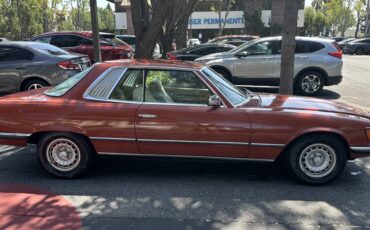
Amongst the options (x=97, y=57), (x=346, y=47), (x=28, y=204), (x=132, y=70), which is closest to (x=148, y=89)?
(x=132, y=70)

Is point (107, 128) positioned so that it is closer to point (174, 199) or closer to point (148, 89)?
point (148, 89)

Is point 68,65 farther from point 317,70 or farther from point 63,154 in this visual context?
point 317,70

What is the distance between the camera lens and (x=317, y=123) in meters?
4.73

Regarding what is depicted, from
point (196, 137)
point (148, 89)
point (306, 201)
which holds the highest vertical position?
point (148, 89)

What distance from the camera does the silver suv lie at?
11.3m

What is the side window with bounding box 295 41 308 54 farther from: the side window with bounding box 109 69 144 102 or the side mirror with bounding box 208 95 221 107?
the side window with bounding box 109 69 144 102

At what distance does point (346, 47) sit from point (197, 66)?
3707cm

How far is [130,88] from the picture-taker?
16.5ft

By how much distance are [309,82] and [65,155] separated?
817 cm

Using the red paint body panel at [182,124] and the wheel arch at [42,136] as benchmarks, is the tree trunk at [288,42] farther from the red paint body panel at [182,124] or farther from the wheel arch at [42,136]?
the wheel arch at [42,136]

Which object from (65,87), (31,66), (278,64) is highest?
(65,87)

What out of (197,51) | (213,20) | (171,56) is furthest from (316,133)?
(213,20)

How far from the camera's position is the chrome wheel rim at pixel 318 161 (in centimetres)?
485

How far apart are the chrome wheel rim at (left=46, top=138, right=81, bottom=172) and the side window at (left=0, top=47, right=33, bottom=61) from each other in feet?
16.8
